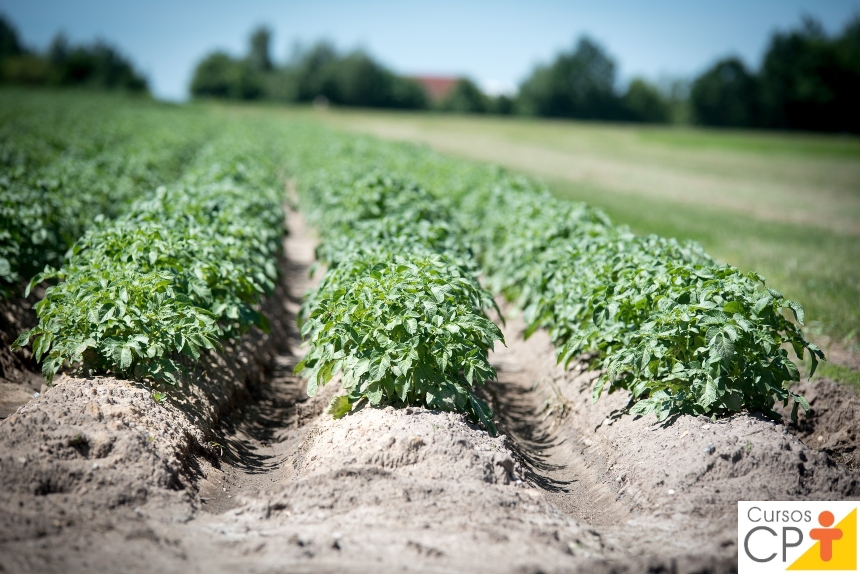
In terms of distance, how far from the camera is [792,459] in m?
4.41

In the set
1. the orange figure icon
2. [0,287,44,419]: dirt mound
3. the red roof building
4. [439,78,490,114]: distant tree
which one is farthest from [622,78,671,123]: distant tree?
the orange figure icon

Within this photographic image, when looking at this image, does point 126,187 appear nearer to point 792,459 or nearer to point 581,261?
point 581,261

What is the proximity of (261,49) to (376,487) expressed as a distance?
122661mm

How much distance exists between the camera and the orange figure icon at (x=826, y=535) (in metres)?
4.00

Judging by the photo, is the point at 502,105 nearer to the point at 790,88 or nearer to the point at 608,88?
the point at 608,88

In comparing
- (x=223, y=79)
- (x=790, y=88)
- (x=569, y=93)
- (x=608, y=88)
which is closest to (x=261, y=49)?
(x=223, y=79)

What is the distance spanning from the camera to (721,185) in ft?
94.1

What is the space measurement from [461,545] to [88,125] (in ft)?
84.9

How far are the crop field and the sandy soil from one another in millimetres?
17

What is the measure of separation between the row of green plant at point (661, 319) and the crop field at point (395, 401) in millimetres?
23

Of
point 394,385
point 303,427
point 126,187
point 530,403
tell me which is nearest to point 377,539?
point 394,385

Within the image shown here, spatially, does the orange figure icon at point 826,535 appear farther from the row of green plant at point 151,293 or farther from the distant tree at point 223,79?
the distant tree at point 223,79

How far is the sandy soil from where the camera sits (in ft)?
11.7

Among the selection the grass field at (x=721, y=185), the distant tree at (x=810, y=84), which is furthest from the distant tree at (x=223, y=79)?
the distant tree at (x=810, y=84)
